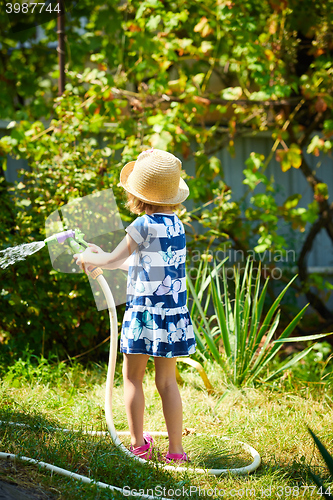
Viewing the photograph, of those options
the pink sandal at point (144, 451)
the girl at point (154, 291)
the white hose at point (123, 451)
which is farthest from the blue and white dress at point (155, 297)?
the pink sandal at point (144, 451)

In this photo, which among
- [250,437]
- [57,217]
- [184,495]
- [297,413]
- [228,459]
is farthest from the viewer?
[57,217]

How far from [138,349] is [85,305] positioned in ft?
4.47

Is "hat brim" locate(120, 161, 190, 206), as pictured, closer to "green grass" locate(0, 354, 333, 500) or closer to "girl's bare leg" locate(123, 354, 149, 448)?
"girl's bare leg" locate(123, 354, 149, 448)

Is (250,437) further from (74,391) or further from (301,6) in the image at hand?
(301,6)

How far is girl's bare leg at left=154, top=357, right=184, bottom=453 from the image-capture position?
201 centimetres

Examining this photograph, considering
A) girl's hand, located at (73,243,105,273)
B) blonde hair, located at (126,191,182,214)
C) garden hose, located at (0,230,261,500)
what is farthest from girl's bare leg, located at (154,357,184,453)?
blonde hair, located at (126,191,182,214)

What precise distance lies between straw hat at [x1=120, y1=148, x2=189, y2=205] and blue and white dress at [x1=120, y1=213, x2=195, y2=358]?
0.32ft

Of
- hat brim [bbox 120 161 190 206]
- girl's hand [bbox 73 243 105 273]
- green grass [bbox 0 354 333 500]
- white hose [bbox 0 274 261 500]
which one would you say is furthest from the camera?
hat brim [bbox 120 161 190 206]

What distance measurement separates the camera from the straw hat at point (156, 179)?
79.9 inches

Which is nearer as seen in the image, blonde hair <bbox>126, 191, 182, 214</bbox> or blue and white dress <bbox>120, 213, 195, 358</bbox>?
blue and white dress <bbox>120, 213, 195, 358</bbox>

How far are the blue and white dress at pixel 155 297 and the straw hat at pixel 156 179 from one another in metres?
0.10

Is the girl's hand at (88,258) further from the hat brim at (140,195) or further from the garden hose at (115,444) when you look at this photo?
the hat brim at (140,195)

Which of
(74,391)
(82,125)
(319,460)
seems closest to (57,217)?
(82,125)

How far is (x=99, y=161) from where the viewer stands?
128 inches
